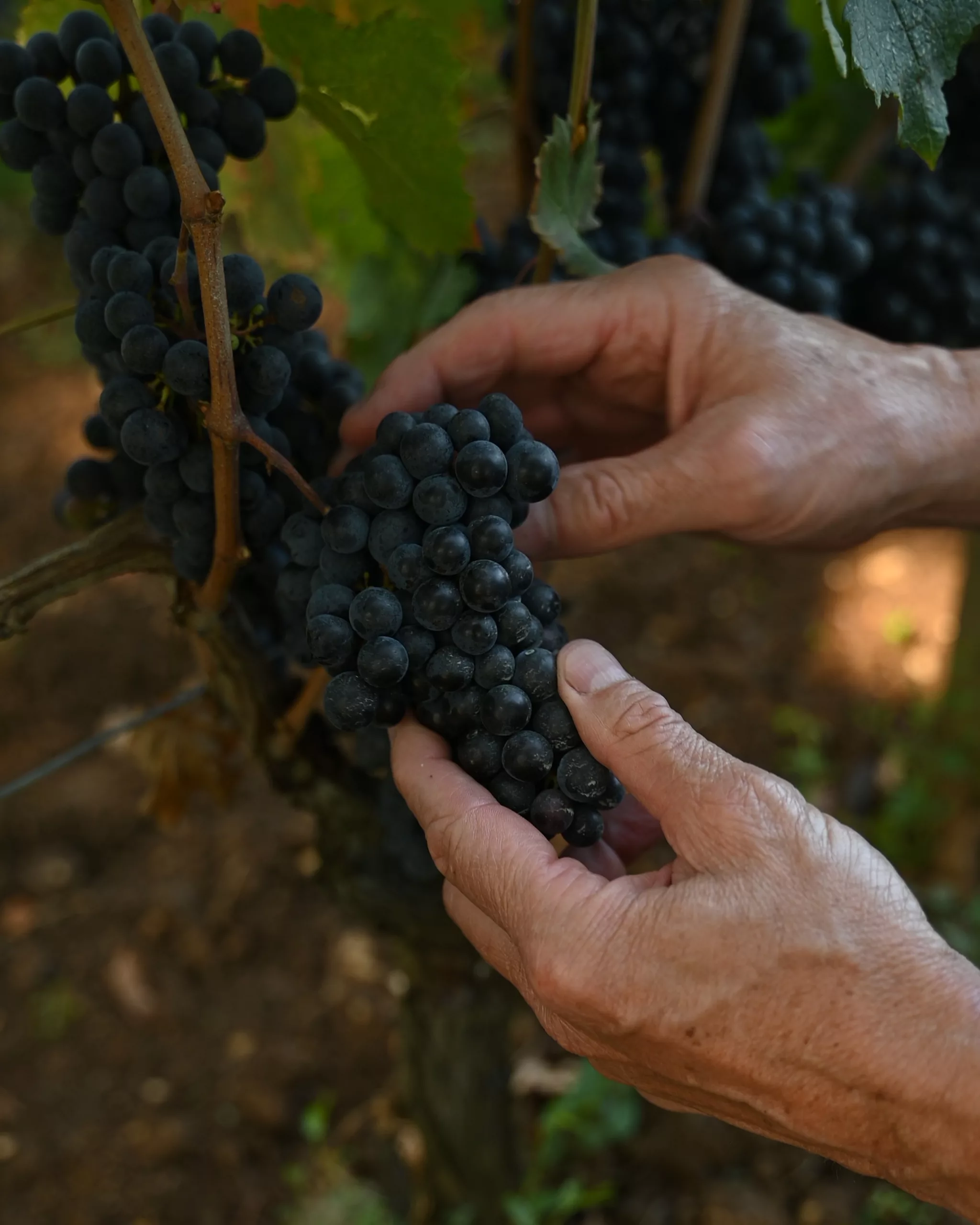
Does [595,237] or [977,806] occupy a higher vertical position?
[595,237]

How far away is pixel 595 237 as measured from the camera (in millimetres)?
1297

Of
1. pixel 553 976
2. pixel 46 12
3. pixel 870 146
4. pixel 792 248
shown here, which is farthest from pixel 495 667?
Result: pixel 870 146

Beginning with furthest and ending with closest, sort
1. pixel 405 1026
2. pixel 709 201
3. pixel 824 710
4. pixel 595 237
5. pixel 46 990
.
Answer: pixel 824 710
pixel 46 990
pixel 405 1026
pixel 709 201
pixel 595 237

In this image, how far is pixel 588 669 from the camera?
2.79 ft

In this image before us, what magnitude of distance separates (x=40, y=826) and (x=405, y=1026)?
1.29 meters

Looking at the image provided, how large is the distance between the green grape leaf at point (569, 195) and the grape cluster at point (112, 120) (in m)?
0.25

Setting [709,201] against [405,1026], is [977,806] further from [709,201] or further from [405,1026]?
[709,201]

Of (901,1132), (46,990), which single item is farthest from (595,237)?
(46,990)

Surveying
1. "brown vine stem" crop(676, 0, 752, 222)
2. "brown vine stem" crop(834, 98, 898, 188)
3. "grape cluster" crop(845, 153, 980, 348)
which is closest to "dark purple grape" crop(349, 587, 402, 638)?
"brown vine stem" crop(676, 0, 752, 222)

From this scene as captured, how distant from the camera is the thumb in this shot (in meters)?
0.80

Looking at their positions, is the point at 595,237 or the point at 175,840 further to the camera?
the point at 175,840

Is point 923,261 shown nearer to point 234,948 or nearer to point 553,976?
point 553,976

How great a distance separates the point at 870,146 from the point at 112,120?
111cm

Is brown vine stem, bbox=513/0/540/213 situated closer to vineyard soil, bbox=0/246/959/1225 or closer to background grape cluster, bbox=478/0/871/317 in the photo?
background grape cluster, bbox=478/0/871/317
